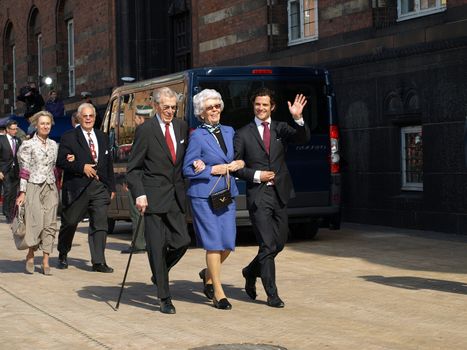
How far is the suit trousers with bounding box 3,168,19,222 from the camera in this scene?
21016 mm

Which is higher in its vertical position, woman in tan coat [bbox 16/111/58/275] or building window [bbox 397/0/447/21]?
building window [bbox 397/0/447/21]

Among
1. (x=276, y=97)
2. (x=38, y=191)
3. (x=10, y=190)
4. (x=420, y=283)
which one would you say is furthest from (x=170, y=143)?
(x=10, y=190)

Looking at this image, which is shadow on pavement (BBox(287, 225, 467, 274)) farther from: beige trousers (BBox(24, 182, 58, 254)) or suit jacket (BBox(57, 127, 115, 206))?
beige trousers (BBox(24, 182, 58, 254))

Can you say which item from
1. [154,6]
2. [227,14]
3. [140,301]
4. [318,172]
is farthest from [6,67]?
[140,301]

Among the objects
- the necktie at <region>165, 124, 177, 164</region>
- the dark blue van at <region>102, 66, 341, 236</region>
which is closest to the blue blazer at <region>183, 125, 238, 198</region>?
the necktie at <region>165, 124, 177, 164</region>

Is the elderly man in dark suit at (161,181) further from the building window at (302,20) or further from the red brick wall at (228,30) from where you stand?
the red brick wall at (228,30)

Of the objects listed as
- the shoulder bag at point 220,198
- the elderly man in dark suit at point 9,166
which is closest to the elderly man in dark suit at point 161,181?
the shoulder bag at point 220,198

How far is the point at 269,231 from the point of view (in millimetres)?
10023

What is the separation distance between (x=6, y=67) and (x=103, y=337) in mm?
35570

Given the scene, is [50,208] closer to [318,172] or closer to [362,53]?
[318,172]

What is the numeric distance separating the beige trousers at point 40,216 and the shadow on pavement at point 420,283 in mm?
3708

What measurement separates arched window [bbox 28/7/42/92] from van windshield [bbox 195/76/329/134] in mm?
23578

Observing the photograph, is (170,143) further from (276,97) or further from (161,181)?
(276,97)

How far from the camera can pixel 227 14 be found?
23812 mm
